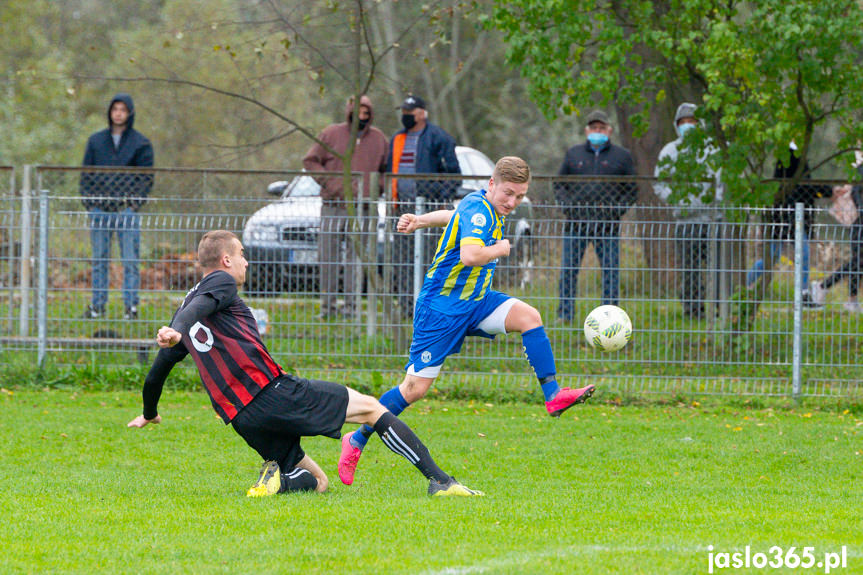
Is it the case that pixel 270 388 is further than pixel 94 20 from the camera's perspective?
No

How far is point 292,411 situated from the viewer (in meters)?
6.01

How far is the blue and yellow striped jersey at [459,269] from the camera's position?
6.72 m

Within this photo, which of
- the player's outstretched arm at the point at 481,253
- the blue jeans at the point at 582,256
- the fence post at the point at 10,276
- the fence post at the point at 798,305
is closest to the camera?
the player's outstretched arm at the point at 481,253

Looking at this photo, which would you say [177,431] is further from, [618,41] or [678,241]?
[618,41]

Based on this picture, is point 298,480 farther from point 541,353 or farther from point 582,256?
point 582,256

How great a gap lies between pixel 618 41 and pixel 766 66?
1.45 metres

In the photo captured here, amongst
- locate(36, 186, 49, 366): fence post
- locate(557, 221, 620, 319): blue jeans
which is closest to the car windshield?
locate(36, 186, 49, 366): fence post

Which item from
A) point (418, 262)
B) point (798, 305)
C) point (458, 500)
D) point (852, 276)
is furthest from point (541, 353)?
point (852, 276)

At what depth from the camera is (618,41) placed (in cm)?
1118

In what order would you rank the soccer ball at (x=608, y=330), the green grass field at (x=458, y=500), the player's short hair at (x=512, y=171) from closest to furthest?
the green grass field at (x=458, y=500) → the player's short hair at (x=512, y=171) → the soccer ball at (x=608, y=330)

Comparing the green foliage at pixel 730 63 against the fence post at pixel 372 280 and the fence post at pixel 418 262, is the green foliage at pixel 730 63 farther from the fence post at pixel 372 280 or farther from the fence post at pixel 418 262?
the fence post at pixel 372 280

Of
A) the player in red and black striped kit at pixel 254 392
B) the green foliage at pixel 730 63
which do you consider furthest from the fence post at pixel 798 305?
the player in red and black striped kit at pixel 254 392

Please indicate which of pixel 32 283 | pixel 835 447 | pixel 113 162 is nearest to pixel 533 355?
pixel 835 447

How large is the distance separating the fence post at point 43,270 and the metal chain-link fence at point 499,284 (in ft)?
0.05
